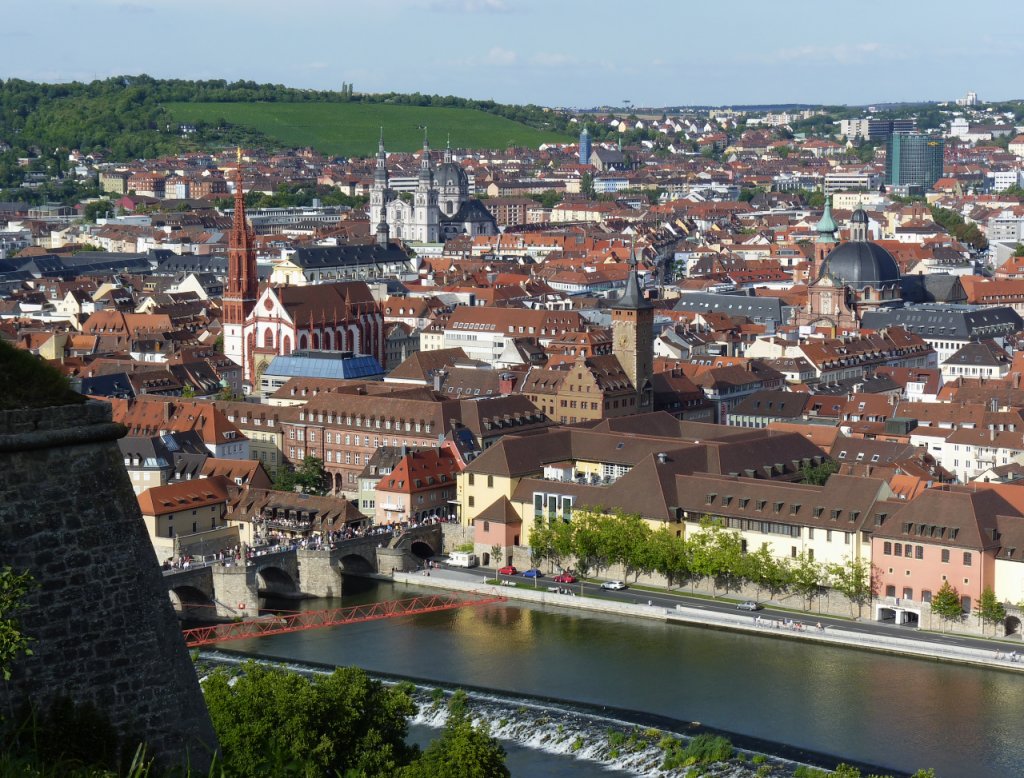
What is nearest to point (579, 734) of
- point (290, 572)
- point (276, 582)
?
point (290, 572)

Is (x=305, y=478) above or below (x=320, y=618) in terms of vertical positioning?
above

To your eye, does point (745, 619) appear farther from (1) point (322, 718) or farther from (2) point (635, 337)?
(2) point (635, 337)

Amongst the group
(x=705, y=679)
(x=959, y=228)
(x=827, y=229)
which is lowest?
(x=959, y=228)

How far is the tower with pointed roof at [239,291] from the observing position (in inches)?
2972

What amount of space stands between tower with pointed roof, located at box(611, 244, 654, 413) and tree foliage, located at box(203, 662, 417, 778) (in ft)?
118

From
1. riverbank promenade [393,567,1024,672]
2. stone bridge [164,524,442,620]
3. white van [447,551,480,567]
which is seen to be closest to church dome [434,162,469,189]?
stone bridge [164,524,442,620]

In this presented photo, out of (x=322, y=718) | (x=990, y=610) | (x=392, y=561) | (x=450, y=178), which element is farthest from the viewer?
(x=450, y=178)

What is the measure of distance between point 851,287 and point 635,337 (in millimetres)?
31204

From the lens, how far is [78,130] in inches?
7264

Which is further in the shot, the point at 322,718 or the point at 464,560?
the point at 464,560

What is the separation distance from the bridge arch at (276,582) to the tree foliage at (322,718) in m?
19.2

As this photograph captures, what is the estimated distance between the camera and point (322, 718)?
75.0 feet

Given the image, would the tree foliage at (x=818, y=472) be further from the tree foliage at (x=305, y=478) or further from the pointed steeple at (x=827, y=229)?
the pointed steeple at (x=827, y=229)

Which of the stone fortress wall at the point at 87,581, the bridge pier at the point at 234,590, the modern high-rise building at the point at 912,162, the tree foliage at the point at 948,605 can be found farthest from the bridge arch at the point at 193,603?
the modern high-rise building at the point at 912,162
